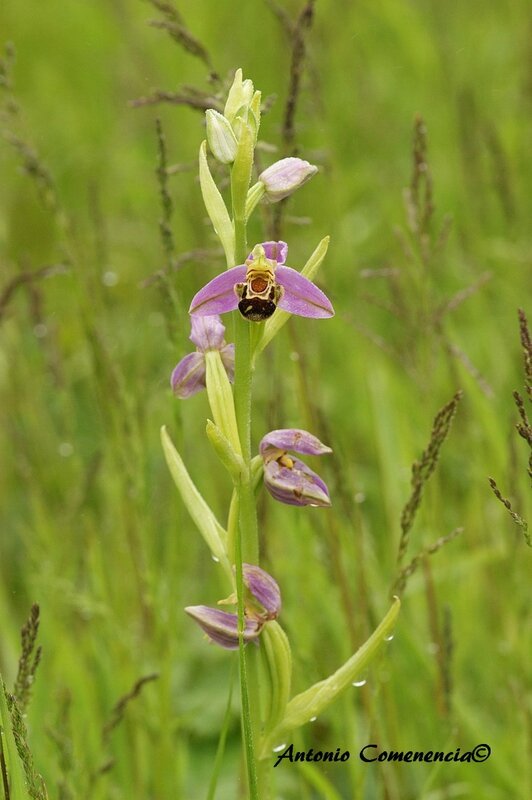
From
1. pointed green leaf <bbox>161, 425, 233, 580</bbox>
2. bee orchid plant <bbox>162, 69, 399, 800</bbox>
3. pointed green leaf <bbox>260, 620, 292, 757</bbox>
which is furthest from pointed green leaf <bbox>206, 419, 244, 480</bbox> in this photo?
pointed green leaf <bbox>260, 620, 292, 757</bbox>

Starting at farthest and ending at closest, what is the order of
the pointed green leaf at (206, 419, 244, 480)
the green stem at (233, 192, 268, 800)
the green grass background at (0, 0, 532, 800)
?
the green grass background at (0, 0, 532, 800)
the green stem at (233, 192, 268, 800)
the pointed green leaf at (206, 419, 244, 480)

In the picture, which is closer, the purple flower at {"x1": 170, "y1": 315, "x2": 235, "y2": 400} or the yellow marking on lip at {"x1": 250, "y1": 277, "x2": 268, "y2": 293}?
the yellow marking on lip at {"x1": 250, "y1": 277, "x2": 268, "y2": 293}

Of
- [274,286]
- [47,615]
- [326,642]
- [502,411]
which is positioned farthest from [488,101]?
[274,286]

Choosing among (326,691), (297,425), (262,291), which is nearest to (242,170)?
(262,291)

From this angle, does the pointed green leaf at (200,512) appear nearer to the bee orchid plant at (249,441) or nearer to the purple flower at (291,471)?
the bee orchid plant at (249,441)

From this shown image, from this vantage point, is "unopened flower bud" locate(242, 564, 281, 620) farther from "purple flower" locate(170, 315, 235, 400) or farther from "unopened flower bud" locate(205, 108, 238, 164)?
"unopened flower bud" locate(205, 108, 238, 164)

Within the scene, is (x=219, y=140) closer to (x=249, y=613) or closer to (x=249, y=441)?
(x=249, y=441)
